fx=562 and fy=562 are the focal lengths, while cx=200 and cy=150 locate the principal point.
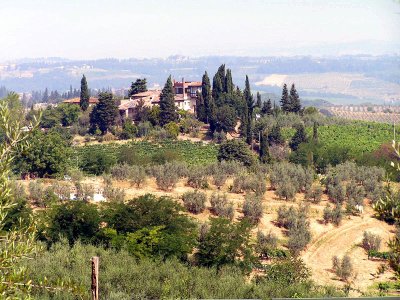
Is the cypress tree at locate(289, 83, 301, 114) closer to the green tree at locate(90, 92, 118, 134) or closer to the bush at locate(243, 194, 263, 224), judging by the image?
the green tree at locate(90, 92, 118, 134)

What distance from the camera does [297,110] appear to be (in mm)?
50281

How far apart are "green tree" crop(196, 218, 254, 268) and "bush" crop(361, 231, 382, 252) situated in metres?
5.51

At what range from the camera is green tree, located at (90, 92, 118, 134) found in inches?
1670

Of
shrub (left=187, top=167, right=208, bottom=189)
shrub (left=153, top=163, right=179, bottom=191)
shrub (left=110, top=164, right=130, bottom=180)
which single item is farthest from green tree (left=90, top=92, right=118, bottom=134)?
shrub (left=187, top=167, right=208, bottom=189)

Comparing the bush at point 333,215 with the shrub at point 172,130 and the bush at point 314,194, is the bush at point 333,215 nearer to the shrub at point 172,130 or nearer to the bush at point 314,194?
the bush at point 314,194

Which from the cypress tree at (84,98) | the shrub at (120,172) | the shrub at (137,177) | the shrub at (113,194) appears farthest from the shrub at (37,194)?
the cypress tree at (84,98)

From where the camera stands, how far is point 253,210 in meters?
21.3

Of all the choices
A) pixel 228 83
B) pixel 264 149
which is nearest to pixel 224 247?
pixel 264 149

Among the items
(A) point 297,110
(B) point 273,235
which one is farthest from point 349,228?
(A) point 297,110

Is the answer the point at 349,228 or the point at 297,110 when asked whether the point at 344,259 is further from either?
the point at 297,110

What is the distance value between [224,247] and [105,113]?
28.0 m

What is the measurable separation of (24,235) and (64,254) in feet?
29.5

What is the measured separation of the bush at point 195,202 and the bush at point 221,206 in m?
0.38

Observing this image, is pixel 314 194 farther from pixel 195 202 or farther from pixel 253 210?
pixel 195 202
